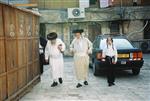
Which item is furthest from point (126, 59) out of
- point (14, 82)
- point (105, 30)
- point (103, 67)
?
point (105, 30)

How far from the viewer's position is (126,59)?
13.3m

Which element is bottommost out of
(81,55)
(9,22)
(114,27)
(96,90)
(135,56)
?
(96,90)

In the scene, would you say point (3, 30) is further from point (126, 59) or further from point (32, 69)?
point (126, 59)

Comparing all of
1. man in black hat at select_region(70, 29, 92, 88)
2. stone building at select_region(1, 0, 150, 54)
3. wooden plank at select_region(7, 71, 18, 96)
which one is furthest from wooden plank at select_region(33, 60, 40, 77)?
stone building at select_region(1, 0, 150, 54)

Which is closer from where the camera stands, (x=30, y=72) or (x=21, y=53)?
(x=21, y=53)

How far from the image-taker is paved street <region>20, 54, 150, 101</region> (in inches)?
384

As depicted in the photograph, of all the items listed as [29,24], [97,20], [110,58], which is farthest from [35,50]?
[97,20]

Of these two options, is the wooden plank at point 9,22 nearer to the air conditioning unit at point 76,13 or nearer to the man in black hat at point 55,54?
the man in black hat at point 55,54

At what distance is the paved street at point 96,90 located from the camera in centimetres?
975

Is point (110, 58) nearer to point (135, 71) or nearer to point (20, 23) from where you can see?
point (135, 71)

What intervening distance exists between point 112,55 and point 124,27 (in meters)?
14.1

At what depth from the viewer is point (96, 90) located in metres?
10.9

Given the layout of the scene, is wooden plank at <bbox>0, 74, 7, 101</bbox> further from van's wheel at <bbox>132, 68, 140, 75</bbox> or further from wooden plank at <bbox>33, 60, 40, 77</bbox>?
van's wheel at <bbox>132, 68, 140, 75</bbox>

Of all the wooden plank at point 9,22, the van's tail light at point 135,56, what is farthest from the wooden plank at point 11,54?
the van's tail light at point 135,56
